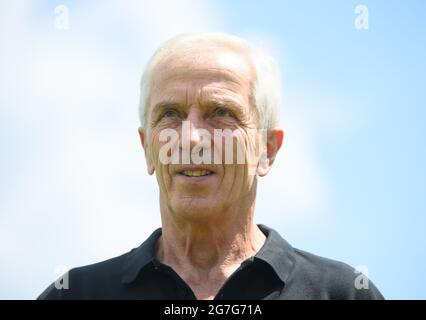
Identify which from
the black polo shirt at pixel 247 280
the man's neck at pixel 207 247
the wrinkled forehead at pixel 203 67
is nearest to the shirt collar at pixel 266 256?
the black polo shirt at pixel 247 280

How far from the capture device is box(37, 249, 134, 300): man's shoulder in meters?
5.59

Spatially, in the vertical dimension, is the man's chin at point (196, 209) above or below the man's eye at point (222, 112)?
below

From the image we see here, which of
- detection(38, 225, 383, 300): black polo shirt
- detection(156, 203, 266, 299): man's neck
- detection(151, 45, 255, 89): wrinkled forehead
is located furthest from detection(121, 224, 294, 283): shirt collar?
detection(151, 45, 255, 89): wrinkled forehead

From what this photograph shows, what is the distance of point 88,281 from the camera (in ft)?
18.7

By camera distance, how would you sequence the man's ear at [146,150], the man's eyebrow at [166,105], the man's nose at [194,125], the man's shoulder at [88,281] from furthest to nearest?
the man's ear at [146,150] → the man's shoulder at [88,281] → the man's eyebrow at [166,105] → the man's nose at [194,125]

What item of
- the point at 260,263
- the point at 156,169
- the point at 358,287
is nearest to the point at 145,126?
the point at 156,169

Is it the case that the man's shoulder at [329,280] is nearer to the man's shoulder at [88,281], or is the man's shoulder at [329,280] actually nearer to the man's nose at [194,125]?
the man's nose at [194,125]

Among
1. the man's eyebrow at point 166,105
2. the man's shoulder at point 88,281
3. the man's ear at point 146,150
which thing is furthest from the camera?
the man's ear at point 146,150

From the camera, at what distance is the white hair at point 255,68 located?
18.5 ft

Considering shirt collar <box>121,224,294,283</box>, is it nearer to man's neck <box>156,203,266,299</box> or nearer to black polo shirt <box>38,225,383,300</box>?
black polo shirt <box>38,225,383,300</box>

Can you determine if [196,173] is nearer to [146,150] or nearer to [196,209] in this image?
[196,209]

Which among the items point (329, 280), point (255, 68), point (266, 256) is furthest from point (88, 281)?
point (255, 68)

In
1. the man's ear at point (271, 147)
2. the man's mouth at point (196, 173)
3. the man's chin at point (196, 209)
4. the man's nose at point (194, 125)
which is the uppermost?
the man's nose at point (194, 125)
